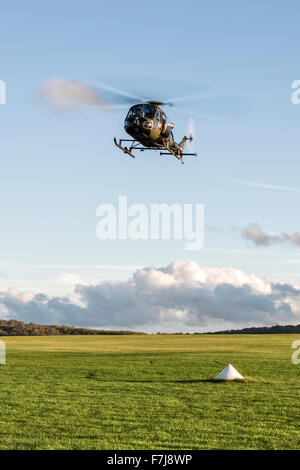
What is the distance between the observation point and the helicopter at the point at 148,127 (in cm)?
3788

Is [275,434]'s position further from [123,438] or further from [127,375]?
[127,375]

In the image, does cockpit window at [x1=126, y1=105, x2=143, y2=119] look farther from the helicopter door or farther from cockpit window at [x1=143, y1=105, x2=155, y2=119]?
the helicopter door

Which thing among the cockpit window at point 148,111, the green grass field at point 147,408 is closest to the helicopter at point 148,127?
the cockpit window at point 148,111

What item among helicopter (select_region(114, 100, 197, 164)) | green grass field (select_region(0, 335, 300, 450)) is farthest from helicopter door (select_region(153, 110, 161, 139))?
green grass field (select_region(0, 335, 300, 450))

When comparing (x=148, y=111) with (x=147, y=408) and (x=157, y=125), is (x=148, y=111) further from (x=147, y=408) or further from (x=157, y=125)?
(x=147, y=408)

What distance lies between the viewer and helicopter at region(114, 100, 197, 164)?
37.9 metres

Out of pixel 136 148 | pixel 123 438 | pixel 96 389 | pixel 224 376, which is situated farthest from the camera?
pixel 136 148

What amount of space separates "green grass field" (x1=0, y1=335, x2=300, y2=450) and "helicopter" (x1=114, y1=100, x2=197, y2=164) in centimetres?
1470

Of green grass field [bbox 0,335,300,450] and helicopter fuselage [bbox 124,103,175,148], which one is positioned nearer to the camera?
green grass field [bbox 0,335,300,450]

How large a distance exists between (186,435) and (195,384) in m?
10.8

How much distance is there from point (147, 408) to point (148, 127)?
22553mm

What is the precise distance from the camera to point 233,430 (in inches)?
616

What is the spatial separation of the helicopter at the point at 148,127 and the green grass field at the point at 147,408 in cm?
1470
